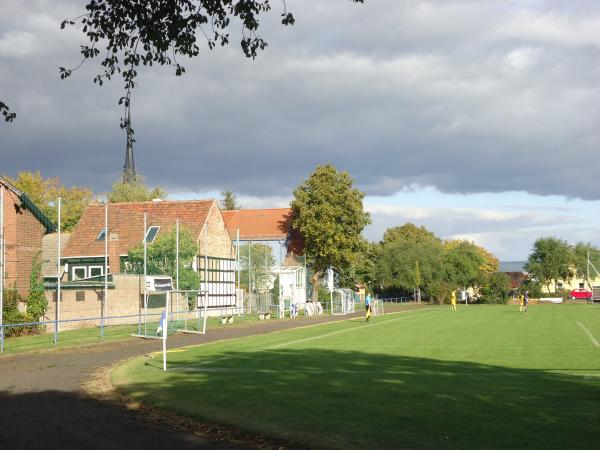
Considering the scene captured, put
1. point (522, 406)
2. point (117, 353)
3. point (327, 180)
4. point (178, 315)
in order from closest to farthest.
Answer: point (522, 406)
point (117, 353)
point (178, 315)
point (327, 180)

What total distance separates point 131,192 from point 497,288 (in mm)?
50569

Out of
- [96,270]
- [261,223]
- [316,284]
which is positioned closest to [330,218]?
[316,284]

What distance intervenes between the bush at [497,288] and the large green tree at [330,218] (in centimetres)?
3327

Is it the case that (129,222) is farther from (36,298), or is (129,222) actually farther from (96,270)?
(36,298)

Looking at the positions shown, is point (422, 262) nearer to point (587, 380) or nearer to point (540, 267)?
Answer: point (540, 267)

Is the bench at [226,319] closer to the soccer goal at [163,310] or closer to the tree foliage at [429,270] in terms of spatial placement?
the soccer goal at [163,310]

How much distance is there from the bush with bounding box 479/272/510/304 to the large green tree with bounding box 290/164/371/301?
109 feet

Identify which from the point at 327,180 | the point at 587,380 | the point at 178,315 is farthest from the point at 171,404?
the point at 327,180

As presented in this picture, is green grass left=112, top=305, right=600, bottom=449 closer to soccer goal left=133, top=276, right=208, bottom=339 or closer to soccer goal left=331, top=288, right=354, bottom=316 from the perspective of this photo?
soccer goal left=133, top=276, right=208, bottom=339

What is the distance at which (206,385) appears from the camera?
675 inches

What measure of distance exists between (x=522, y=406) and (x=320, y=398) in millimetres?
3918

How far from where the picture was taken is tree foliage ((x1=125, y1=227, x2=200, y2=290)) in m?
45.8

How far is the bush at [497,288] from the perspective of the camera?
98500 mm

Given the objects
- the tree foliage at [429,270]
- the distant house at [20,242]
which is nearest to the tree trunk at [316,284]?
the tree foliage at [429,270]
